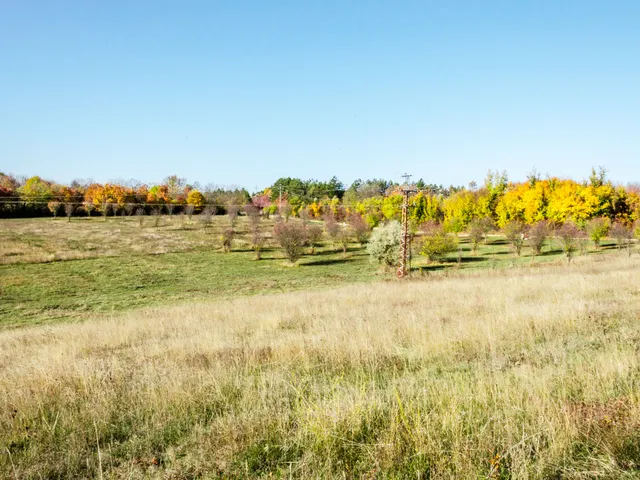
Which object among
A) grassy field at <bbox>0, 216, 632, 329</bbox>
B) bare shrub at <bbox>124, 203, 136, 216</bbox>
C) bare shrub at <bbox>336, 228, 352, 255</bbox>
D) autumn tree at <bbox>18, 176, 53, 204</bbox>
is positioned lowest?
grassy field at <bbox>0, 216, 632, 329</bbox>

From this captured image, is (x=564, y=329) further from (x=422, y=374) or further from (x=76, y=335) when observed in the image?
(x=76, y=335)

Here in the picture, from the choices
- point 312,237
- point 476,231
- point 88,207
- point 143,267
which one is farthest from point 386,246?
point 88,207

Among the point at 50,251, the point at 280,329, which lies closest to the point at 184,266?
the point at 50,251

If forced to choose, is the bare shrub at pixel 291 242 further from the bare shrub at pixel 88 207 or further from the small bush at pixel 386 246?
the bare shrub at pixel 88 207

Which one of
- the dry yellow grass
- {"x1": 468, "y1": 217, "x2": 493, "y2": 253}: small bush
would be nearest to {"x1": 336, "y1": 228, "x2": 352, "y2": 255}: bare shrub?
{"x1": 468, "y1": 217, "x2": 493, "y2": 253}: small bush

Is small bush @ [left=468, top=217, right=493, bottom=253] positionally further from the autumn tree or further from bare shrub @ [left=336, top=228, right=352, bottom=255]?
the autumn tree

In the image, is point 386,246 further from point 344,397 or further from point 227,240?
point 344,397

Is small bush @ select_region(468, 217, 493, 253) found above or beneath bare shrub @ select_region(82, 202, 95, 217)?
beneath

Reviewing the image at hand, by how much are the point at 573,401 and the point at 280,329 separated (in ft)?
20.8

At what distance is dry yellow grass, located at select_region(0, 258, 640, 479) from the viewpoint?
3.03 metres

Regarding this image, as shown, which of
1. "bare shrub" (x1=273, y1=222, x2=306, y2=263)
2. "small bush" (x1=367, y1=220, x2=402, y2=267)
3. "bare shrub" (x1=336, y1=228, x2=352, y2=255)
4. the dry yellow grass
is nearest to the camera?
the dry yellow grass

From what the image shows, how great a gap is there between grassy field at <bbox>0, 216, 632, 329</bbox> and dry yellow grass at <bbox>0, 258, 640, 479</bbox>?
21046 mm

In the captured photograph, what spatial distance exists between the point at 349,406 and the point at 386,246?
41441mm

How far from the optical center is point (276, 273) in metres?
43.8
